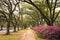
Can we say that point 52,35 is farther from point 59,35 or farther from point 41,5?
point 41,5

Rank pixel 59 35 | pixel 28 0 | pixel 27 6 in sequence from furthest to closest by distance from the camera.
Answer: pixel 27 6 < pixel 28 0 < pixel 59 35

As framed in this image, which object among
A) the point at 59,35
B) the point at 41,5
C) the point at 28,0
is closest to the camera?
the point at 59,35

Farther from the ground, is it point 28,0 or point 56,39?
point 28,0

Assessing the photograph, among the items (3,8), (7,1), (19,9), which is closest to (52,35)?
(7,1)

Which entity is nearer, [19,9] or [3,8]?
[3,8]

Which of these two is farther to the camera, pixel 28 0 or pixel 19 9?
pixel 19 9

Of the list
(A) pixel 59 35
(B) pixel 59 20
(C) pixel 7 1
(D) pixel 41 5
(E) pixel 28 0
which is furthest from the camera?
(B) pixel 59 20

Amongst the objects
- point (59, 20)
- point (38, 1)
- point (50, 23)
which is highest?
point (38, 1)

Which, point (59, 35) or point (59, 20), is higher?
point (59, 35)

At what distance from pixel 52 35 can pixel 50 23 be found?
10.1 metres

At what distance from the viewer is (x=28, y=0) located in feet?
74.9

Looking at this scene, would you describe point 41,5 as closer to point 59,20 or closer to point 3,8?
point 3,8

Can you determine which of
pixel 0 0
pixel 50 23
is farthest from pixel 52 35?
pixel 0 0

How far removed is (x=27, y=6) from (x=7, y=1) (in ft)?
64.2
